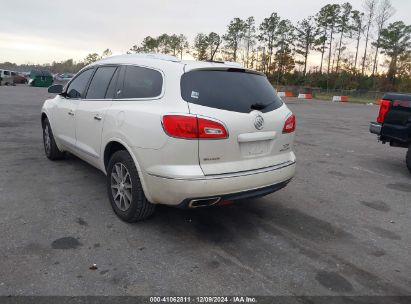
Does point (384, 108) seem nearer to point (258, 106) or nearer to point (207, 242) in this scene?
point (258, 106)

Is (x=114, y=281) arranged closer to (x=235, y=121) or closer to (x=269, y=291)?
Result: (x=269, y=291)

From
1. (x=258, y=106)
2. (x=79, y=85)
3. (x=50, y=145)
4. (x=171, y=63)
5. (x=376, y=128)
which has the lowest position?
(x=50, y=145)

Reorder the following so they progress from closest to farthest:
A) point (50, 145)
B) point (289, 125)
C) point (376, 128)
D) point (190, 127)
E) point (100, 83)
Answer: point (190, 127)
point (289, 125)
point (100, 83)
point (50, 145)
point (376, 128)

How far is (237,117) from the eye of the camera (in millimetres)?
3357

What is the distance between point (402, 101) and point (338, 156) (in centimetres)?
197

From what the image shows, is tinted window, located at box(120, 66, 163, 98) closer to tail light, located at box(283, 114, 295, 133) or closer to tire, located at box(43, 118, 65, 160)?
tail light, located at box(283, 114, 295, 133)

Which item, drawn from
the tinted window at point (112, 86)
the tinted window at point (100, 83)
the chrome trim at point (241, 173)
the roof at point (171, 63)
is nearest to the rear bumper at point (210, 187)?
the chrome trim at point (241, 173)

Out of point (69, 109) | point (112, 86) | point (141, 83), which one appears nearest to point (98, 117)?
point (112, 86)

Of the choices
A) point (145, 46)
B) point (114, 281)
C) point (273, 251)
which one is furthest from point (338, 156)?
point (145, 46)

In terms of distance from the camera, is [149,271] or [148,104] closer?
[149,271]

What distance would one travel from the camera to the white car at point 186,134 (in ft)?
10.5

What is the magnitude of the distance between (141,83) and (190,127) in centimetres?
98

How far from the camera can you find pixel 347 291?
111 inches

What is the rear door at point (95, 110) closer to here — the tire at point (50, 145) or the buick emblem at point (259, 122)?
the tire at point (50, 145)
